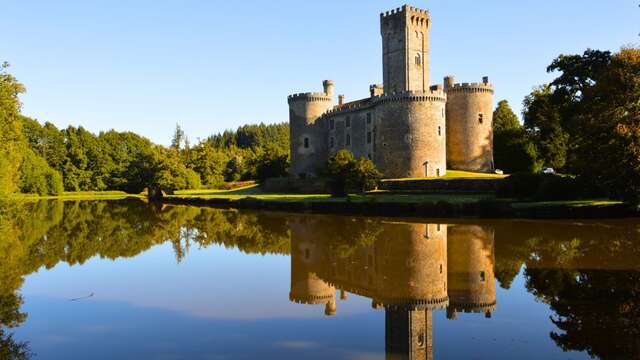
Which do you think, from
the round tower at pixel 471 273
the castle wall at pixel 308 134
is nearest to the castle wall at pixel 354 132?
the castle wall at pixel 308 134

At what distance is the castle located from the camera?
43.2 m

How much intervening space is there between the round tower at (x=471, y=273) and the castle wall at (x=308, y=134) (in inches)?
1426

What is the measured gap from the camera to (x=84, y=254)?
1728 centimetres

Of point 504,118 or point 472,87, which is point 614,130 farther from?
point 504,118

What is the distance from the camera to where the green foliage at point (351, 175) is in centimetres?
3894

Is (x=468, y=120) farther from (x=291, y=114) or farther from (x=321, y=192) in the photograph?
(x=291, y=114)

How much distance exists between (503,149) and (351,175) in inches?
851

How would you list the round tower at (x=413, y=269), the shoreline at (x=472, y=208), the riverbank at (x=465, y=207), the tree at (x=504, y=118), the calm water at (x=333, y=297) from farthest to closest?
the tree at (x=504, y=118) < the riverbank at (x=465, y=207) < the shoreline at (x=472, y=208) < the round tower at (x=413, y=269) < the calm water at (x=333, y=297)

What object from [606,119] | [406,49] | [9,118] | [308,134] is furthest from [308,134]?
[606,119]

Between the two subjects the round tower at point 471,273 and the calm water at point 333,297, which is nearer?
the calm water at point 333,297

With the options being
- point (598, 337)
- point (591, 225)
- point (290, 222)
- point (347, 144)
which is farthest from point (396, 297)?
point (347, 144)

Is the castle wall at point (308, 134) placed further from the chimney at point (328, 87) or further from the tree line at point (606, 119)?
the tree line at point (606, 119)

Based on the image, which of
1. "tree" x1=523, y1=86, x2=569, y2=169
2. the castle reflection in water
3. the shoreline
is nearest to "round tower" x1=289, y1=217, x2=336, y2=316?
the castle reflection in water

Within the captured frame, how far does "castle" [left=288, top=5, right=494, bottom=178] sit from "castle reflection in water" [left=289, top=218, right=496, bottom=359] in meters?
23.2
